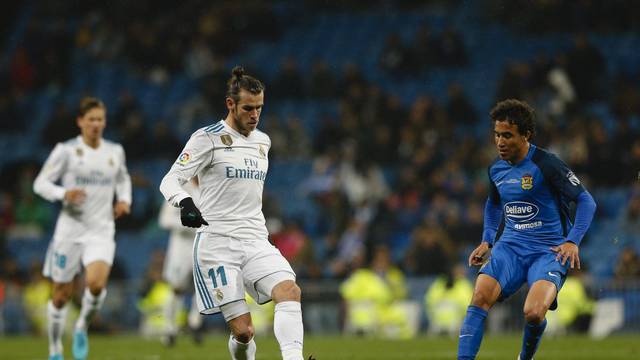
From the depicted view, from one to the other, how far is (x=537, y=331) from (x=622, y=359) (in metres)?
3.48

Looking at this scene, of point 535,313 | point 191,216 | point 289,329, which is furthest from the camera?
point 535,313

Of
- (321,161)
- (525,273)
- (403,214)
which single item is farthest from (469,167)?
(525,273)

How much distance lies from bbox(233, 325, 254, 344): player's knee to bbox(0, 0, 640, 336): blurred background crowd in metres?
12.1

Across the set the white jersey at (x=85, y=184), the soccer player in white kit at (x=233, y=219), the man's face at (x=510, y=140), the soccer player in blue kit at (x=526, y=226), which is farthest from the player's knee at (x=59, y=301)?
the man's face at (x=510, y=140)

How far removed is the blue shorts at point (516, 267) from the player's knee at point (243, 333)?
213 cm

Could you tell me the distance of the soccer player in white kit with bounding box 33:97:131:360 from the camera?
12828 mm

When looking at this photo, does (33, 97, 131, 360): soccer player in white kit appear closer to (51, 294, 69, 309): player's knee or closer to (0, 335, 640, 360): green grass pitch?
(51, 294, 69, 309): player's knee

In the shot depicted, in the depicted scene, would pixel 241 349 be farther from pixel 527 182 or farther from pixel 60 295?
pixel 60 295

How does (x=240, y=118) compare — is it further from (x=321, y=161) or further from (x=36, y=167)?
(x=36, y=167)

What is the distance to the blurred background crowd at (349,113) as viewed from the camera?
2245 cm

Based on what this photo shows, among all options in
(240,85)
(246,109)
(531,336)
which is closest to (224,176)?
(246,109)

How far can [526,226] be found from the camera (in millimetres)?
9883

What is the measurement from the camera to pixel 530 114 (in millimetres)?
9773

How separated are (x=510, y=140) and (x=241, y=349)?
2873 mm
